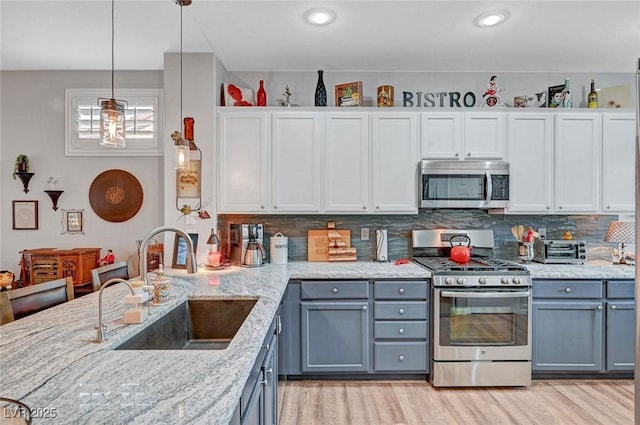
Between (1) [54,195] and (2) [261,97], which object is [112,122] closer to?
(2) [261,97]

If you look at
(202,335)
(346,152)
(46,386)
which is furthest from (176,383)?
(346,152)

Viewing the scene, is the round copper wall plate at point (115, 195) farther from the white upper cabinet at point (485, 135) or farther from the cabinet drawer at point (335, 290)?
the white upper cabinet at point (485, 135)

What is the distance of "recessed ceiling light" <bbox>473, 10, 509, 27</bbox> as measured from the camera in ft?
8.18

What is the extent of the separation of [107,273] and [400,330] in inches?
87.3

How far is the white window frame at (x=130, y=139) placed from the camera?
3.61m

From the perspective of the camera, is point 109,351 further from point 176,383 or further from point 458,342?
point 458,342

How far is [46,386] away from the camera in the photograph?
1054 millimetres

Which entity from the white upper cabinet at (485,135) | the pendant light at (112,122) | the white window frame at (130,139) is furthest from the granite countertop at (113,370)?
the white upper cabinet at (485,135)

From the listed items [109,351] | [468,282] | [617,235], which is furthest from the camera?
[617,235]

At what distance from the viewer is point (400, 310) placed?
116 inches

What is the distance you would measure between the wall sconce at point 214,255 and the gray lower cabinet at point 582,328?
2595 millimetres

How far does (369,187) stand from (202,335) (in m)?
1.88

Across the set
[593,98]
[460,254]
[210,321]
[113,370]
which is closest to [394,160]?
[460,254]

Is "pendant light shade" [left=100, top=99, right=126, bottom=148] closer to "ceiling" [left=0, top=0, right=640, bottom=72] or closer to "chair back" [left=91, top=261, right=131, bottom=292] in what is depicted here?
"chair back" [left=91, top=261, right=131, bottom=292]
